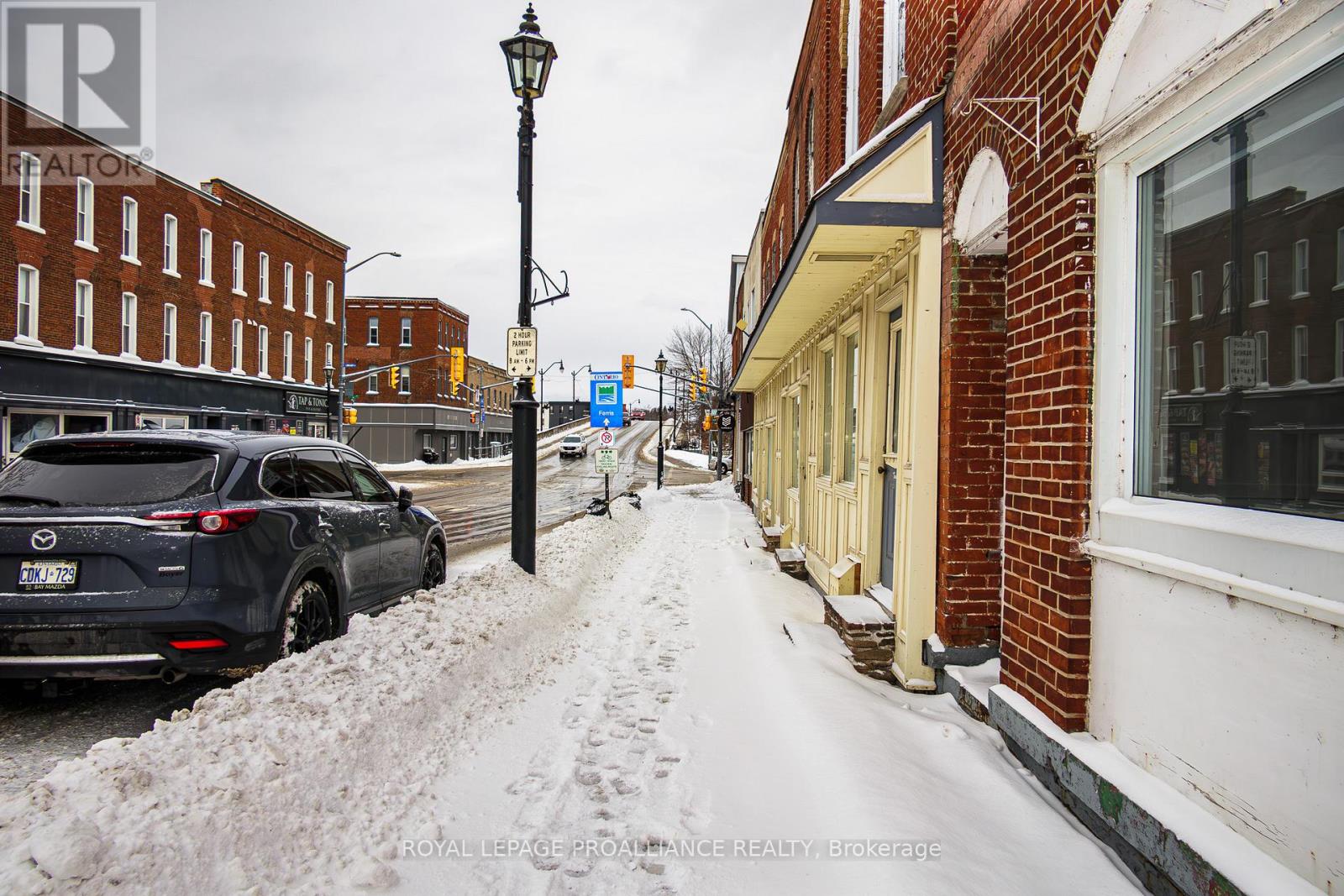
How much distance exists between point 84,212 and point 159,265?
117 inches

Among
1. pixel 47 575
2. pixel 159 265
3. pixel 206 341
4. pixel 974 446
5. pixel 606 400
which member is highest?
pixel 159 265

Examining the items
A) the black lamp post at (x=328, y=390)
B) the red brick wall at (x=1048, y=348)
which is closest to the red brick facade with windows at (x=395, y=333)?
the black lamp post at (x=328, y=390)

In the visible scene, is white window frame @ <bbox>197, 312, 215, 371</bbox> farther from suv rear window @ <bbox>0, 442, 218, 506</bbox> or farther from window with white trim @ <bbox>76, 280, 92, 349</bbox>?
suv rear window @ <bbox>0, 442, 218, 506</bbox>

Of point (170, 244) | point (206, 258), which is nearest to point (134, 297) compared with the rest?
point (170, 244)

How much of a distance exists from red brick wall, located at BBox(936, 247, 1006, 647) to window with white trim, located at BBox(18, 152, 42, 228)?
84.7ft

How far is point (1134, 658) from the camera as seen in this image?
8.52ft

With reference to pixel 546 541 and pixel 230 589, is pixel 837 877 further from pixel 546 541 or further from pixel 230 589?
pixel 546 541

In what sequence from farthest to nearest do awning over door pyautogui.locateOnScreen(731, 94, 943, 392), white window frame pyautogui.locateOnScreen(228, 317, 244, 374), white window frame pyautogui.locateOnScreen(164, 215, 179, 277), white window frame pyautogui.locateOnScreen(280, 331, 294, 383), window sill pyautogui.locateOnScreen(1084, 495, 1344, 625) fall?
white window frame pyautogui.locateOnScreen(280, 331, 294, 383), white window frame pyautogui.locateOnScreen(228, 317, 244, 374), white window frame pyautogui.locateOnScreen(164, 215, 179, 277), awning over door pyautogui.locateOnScreen(731, 94, 943, 392), window sill pyautogui.locateOnScreen(1084, 495, 1344, 625)

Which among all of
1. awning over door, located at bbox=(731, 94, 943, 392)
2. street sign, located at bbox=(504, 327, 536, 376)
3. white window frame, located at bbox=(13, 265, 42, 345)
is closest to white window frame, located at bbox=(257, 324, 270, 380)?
white window frame, located at bbox=(13, 265, 42, 345)

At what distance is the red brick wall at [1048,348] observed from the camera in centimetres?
288

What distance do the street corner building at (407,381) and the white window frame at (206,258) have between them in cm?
1956

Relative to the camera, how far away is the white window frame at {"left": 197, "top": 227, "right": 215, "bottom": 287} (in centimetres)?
2653

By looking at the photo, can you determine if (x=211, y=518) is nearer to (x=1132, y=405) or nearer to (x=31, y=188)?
(x=1132, y=405)

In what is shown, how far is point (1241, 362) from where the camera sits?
225cm
